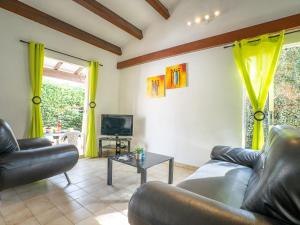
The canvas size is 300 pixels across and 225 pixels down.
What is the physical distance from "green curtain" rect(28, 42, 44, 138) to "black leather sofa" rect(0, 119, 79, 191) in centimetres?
112

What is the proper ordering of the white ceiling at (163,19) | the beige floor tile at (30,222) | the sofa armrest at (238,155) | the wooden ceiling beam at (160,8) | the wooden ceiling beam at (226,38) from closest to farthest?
the beige floor tile at (30,222) → the sofa armrest at (238,155) → the wooden ceiling beam at (226,38) → the white ceiling at (163,19) → the wooden ceiling beam at (160,8)

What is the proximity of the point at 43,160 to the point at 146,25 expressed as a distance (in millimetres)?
3485

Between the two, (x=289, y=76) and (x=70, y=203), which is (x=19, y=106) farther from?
(x=289, y=76)

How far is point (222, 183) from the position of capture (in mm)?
1519

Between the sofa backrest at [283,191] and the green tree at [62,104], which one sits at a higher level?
the green tree at [62,104]

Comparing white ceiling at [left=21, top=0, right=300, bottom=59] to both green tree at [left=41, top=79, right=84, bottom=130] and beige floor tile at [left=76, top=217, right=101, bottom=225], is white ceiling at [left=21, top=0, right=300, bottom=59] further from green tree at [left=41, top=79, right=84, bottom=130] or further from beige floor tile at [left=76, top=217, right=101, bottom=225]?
beige floor tile at [left=76, top=217, right=101, bottom=225]

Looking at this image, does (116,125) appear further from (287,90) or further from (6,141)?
(287,90)

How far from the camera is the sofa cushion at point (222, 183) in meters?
1.30

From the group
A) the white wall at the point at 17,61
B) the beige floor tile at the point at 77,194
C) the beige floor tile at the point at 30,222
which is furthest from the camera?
the white wall at the point at 17,61

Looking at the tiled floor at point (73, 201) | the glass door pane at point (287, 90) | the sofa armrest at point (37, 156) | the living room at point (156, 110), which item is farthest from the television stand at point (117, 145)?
the glass door pane at point (287, 90)

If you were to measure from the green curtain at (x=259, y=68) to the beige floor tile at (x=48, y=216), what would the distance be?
8.64 feet

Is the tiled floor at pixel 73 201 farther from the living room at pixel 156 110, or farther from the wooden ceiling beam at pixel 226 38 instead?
the wooden ceiling beam at pixel 226 38

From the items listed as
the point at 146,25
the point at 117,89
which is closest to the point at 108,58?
the point at 117,89

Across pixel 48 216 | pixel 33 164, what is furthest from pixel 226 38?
pixel 48 216
